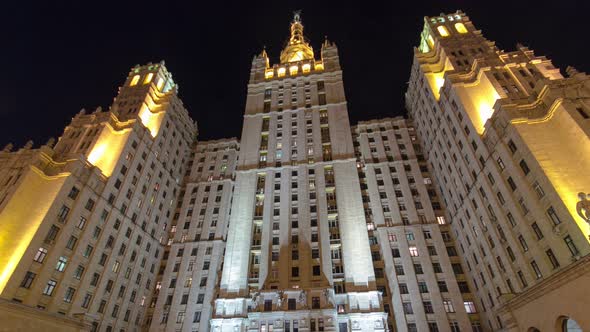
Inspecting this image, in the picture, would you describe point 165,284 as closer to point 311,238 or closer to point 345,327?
point 311,238

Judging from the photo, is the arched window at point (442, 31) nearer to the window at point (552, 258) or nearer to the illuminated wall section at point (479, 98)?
the illuminated wall section at point (479, 98)

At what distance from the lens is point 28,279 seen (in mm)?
37719

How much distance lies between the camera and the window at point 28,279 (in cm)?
3706

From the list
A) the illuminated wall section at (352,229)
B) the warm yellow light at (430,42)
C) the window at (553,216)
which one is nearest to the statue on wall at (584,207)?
the window at (553,216)

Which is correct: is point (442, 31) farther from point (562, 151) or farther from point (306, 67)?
point (562, 151)

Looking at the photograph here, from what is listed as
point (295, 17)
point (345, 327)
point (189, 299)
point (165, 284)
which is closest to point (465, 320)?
point (345, 327)

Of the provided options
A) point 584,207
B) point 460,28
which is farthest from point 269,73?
point 584,207

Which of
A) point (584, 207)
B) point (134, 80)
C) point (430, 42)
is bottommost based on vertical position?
point (584, 207)

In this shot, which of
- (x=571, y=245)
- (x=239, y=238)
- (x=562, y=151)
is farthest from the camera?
(x=239, y=238)

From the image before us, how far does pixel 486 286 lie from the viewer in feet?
152

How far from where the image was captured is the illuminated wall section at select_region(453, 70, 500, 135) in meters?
47.4

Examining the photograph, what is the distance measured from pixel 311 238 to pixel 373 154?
27459 millimetres

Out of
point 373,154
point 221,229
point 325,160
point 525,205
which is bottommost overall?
point 525,205

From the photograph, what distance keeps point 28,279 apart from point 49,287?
283 centimetres
